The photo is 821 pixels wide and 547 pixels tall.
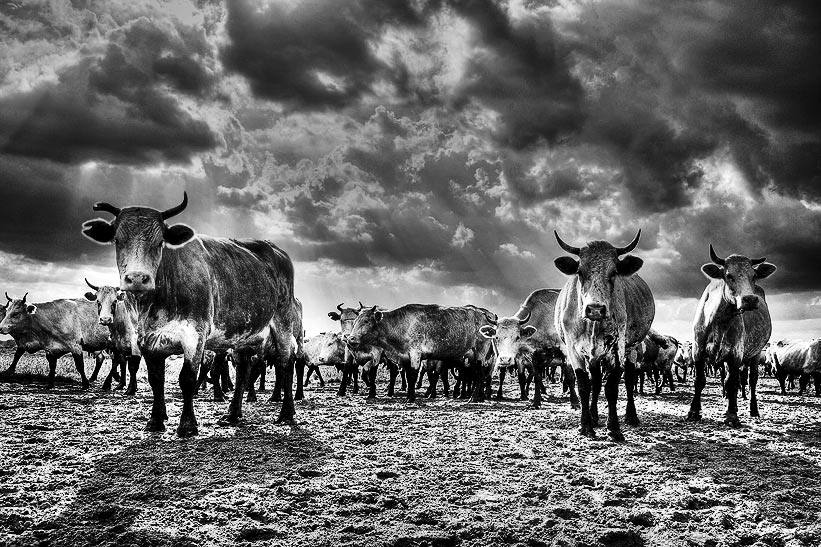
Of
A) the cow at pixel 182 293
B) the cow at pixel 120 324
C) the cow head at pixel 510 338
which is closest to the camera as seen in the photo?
the cow at pixel 182 293

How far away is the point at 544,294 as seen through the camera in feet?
50.7

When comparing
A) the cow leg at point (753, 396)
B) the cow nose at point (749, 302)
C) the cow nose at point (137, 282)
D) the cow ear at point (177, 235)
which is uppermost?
the cow ear at point (177, 235)

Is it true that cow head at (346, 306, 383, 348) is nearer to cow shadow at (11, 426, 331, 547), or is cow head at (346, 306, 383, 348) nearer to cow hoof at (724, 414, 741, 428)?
cow shadow at (11, 426, 331, 547)

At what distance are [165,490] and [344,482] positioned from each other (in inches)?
59.3

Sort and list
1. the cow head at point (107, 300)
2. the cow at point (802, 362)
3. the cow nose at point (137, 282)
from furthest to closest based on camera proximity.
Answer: the cow at point (802, 362) < the cow head at point (107, 300) < the cow nose at point (137, 282)

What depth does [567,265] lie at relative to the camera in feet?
26.0

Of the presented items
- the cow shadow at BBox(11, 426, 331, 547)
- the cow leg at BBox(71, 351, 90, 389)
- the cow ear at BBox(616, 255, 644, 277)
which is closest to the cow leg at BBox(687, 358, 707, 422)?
the cow ear at BBox(616, 255, 644, 277)

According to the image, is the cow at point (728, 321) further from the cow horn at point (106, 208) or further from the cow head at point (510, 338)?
the cow horn at point (106, 208)

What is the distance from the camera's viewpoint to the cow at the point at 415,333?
54.4ft

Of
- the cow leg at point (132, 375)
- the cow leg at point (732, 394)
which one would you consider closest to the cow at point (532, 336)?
the cow leg at point (732, 394)

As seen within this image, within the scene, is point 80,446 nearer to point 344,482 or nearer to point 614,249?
point 344,482

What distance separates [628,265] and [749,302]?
2681 mm

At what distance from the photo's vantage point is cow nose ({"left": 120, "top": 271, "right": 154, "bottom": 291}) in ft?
20.9

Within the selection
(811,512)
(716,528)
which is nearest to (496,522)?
(716,528)
